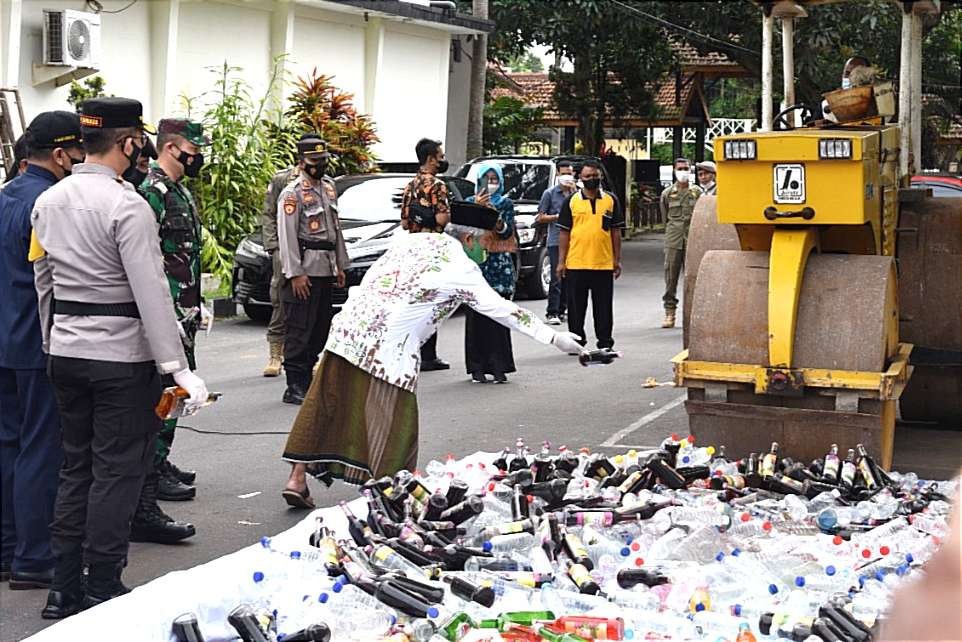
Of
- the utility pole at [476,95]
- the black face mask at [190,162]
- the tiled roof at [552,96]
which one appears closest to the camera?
the black face mask at [190,162]

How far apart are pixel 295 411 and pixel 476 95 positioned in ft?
57.0

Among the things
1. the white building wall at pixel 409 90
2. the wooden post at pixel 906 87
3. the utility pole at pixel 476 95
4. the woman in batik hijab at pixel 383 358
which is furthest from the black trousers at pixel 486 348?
the utility pole at pixel 476 95

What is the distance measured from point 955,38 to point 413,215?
1228 inches

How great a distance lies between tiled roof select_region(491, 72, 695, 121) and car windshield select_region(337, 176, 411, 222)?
20.0m

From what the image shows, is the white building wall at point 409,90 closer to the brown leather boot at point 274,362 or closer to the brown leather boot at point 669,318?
the brown leather boot at point 669,318

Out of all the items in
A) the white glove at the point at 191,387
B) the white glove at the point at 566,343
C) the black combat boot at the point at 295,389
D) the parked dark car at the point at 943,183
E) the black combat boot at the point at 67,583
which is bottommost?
the black combat boot at the point at 67,583

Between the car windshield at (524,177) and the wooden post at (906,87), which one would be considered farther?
the car windshield at (524,177)

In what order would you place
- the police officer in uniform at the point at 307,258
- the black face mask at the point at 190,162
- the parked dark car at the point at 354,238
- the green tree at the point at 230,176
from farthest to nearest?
the green tree at the point at 230,176, the parked dark car at the point at 354,238, the police officer in uniform at the point at 307,258, the black face mask at the point at 190,162

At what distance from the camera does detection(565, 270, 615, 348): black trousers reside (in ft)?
45.3

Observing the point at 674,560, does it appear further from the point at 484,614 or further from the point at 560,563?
the point at 484,614

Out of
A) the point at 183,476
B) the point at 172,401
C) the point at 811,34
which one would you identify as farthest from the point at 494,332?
the point at 811,34

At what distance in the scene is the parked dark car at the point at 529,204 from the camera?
19.1 m

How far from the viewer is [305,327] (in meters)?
10.9

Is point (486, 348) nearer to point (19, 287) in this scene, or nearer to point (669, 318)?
point (669, 318)
